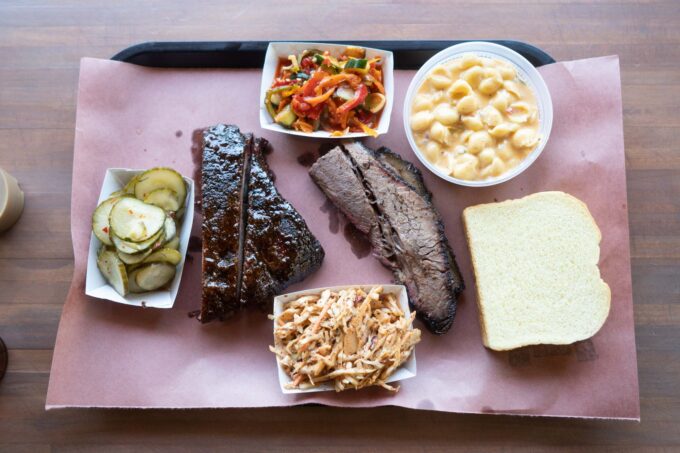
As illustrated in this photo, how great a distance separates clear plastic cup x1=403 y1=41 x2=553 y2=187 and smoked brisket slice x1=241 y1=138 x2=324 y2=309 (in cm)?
93

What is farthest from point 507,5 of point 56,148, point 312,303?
point 56,148

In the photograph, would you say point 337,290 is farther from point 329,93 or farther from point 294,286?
point 329,93

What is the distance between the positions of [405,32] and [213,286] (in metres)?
2.22

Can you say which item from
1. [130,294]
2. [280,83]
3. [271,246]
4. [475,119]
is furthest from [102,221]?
[475,119]

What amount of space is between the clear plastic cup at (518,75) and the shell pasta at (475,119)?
1.3 inches

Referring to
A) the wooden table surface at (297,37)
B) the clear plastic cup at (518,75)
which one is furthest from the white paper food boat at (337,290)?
the clear plastic cup at (518,75)

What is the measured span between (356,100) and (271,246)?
3.60ft

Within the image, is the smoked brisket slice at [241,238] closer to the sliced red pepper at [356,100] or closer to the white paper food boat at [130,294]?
Answer: the white paper food boat at [130,294]

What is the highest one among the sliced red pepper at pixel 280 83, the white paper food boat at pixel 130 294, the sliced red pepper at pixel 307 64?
the sliced red pepper at pixel 307 64

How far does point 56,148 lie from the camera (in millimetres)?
4020

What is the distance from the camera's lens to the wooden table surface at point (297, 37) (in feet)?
12.5

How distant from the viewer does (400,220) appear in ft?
12.3

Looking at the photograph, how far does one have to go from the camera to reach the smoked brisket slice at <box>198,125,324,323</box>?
363cm

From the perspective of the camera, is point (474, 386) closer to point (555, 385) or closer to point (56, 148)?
point (555, 385)
